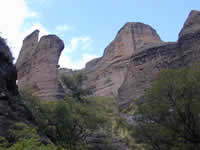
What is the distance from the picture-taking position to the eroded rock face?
4744 cm

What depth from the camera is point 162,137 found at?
16000 millimetres

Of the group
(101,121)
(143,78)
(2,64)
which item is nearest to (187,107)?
(101,121)

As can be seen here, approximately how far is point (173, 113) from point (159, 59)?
17245 millimetres

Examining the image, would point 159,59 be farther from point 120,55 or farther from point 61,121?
point 120,55

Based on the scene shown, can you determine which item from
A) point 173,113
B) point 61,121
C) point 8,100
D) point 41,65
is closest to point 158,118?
point 173,113

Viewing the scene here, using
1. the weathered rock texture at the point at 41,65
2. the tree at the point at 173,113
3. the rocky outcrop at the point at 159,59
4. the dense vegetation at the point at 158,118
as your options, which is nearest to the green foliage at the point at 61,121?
the dense vegetation at the point at 158,118

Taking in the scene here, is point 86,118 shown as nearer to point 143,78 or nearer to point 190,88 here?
point 190,88

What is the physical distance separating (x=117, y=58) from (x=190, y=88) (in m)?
35.9

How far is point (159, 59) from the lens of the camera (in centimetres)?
3247

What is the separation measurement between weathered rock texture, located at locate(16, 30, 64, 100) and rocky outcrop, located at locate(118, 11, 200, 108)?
A: 1017 centimetres

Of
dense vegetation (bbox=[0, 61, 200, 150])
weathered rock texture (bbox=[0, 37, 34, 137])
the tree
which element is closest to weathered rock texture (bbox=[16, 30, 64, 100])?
dense vegetation (bbox=[0, 61, 200, 150])

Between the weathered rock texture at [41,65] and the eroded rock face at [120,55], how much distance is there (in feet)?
47.6

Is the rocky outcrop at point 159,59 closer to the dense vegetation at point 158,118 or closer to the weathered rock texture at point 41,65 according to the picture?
the weathered rock texture at point 41,65

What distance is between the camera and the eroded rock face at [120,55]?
156ft
